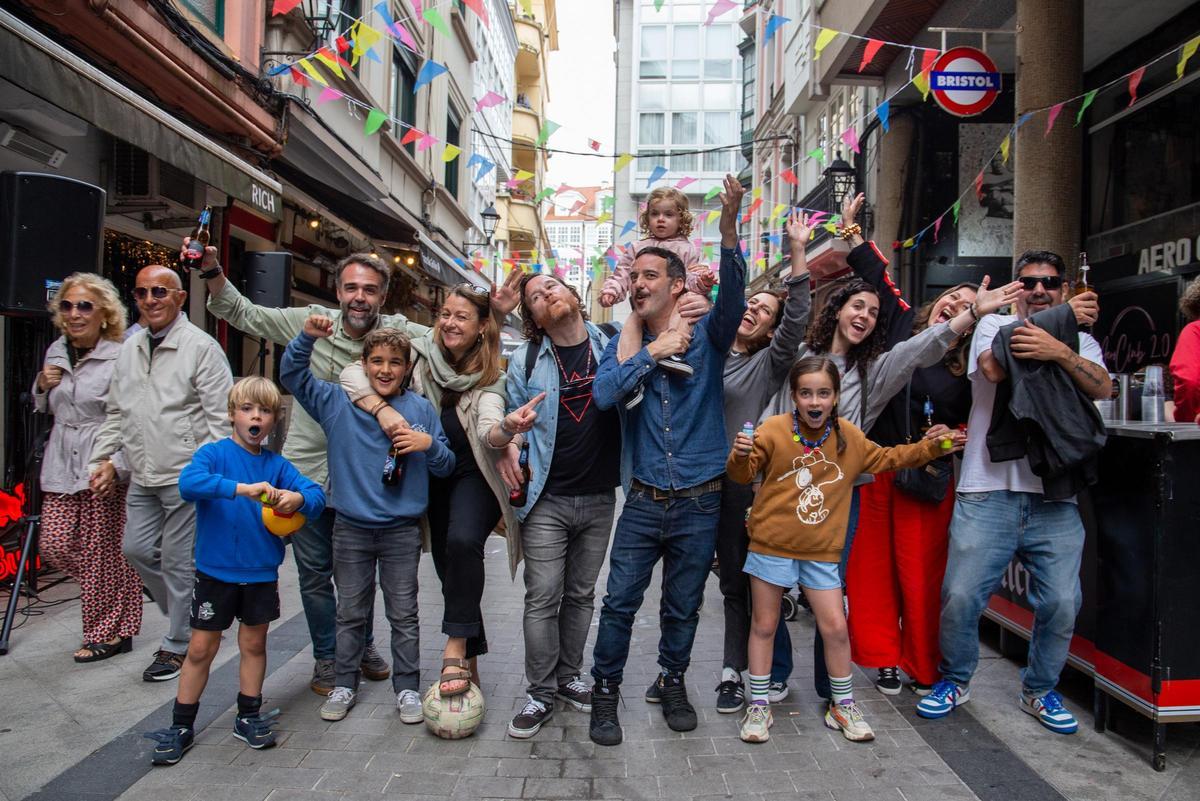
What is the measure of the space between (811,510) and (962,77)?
772 centimetres

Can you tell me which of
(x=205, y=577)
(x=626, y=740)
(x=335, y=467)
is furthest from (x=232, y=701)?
(x=626, y=740)

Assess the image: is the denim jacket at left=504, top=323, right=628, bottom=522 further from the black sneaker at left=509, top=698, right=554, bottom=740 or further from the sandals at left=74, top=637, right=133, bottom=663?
the sandals at left=74, top=637, right=133, bottom=663

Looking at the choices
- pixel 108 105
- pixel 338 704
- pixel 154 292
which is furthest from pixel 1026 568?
pixel 108 105

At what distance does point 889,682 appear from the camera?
4152 mm

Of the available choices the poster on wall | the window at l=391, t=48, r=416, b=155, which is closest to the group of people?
the poster on wall

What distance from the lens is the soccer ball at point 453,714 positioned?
350 centimetres

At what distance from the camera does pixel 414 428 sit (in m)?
3.69

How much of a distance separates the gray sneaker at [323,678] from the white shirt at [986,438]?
3241 millimetres

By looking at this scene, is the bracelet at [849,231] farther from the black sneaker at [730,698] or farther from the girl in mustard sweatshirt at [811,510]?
the black sneaker at [730,698]

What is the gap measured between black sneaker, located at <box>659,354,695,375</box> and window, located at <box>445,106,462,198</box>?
18400 millimetres

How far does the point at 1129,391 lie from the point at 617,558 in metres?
3.01

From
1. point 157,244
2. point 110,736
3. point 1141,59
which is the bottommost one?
point 110,736

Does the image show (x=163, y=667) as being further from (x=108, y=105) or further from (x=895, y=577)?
(x=895, y=577)

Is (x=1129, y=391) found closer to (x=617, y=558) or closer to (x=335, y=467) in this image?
(x=617, y=558)
